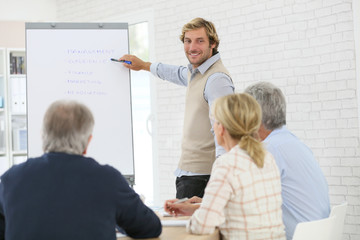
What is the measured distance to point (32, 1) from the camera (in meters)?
5.75

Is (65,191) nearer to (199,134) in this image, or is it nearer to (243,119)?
(243,119)

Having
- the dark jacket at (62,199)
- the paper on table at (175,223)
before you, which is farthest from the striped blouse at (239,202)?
the dark jacket at (62,199)

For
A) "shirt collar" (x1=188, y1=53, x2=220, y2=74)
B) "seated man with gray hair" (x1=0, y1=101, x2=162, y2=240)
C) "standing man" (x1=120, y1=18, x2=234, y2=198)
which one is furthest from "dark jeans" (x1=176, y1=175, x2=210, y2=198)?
"seated man with gray hair" (x1=0, y1=101, x2=162, y2=240)

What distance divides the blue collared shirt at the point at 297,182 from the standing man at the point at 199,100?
65cm

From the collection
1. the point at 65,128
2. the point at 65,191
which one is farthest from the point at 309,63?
the point at 65,191

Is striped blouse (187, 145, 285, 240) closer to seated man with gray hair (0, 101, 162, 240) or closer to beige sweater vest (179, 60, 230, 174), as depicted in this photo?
seated man with gray hair (0, 101, 162, 240)

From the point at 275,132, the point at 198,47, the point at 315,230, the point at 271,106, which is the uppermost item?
the point at 198,47

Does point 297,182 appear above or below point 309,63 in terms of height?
below

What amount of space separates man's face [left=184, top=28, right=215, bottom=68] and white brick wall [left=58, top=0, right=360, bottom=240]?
1259mm

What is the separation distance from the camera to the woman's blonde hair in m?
1.73

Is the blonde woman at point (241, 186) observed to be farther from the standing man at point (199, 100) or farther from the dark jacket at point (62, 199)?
the standing man at point (199, 100)

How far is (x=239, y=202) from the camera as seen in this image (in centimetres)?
167

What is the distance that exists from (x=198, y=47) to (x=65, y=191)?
61.2 inches

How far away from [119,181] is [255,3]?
2944mm
